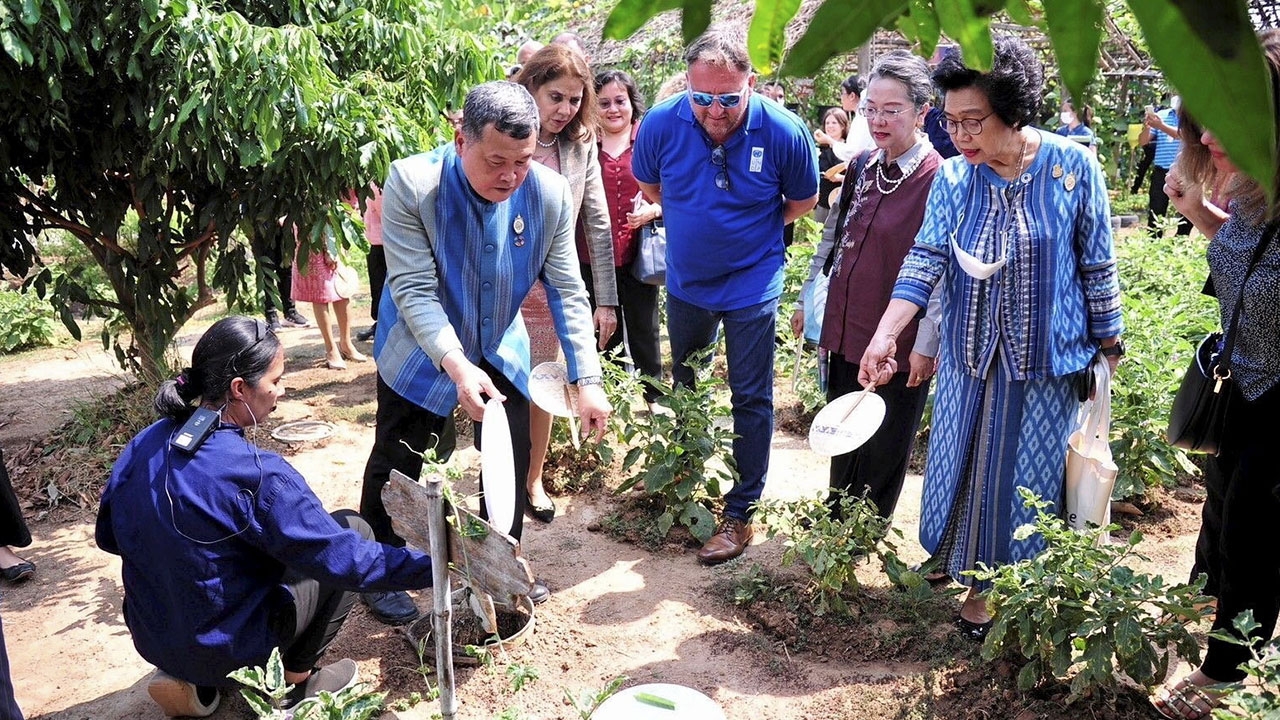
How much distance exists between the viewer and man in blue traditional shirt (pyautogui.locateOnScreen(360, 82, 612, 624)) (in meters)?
2.86

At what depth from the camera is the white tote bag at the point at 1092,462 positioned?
2.89 m

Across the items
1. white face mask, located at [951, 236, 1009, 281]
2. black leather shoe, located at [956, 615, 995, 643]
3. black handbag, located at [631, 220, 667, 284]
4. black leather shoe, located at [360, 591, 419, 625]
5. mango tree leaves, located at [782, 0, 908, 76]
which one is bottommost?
black leather shoe, located at [360, 591, 419, 625]

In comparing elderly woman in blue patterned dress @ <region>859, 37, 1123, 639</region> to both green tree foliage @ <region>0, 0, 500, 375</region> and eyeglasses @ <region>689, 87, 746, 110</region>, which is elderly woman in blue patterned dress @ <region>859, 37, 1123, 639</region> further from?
green tree foliage @ <region>0, 0, 500, 375</region>

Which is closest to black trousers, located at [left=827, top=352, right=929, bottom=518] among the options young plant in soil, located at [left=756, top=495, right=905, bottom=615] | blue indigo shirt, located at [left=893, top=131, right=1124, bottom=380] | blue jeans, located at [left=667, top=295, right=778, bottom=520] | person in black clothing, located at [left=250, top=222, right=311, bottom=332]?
young plant in soil, located at [left=756, top=495, right=905, bottom=615]

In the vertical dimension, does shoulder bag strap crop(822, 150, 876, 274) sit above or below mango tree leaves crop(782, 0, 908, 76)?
below

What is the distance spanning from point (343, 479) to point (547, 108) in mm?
1911

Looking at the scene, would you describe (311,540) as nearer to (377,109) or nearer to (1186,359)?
(377,109)

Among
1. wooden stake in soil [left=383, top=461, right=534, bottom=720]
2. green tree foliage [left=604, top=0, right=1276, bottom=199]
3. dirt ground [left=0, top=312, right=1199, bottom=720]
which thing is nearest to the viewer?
green tree foliage [left=604, top=0, right=1276, bottom=199]

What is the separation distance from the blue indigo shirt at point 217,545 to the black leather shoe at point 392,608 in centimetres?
72

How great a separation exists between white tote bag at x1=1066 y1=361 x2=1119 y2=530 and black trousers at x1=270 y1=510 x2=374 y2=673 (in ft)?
6.63

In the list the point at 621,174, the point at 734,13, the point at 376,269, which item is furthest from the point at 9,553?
the point at 734,13

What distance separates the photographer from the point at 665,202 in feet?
13.0

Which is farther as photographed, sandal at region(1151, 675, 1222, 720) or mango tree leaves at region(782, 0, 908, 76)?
sandal at region(1151, 675, 1222, 720)

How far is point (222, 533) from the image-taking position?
2.55 meters
